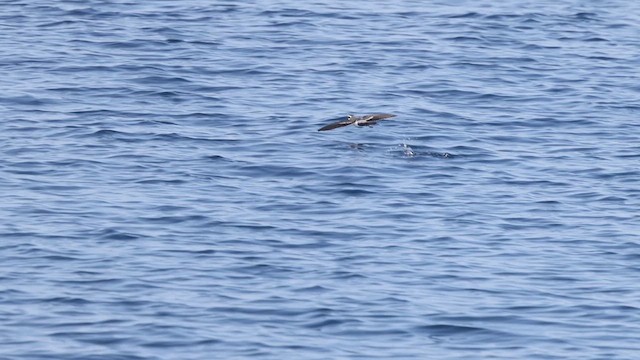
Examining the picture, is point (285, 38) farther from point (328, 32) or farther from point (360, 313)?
point (360, 313)

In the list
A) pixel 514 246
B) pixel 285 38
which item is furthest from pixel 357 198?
pixel 285 38

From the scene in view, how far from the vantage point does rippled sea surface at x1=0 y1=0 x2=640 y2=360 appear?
696 inches

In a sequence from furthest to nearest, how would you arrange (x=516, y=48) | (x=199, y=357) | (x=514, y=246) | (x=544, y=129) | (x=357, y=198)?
(x=516, y=48) → (x=544, y=129) → (x=357, y=198) → (x=514, y=246) → (x=199, y=357)

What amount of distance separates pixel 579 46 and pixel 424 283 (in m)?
16.9

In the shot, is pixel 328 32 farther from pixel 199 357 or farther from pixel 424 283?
pixel 199 357

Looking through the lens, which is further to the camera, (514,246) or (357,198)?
(357,198)

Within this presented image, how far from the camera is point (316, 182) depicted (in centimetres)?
2380

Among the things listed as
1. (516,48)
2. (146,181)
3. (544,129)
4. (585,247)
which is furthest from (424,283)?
(516,48)

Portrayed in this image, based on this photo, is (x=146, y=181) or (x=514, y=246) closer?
→ (x=514, y=246)

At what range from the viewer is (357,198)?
23.0 metres

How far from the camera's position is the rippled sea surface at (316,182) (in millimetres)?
17672

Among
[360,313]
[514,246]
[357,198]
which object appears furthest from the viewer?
[357,198]

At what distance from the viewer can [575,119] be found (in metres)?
28.3

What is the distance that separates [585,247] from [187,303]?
230 inches
